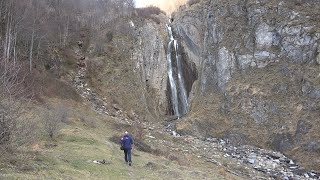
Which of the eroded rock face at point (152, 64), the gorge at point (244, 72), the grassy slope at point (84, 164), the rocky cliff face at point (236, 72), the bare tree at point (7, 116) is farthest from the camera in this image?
the eroded rock face at point (152, 64)

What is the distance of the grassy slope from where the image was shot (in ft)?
52.0

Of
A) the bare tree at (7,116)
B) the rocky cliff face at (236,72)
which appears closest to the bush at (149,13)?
the rocky cliff face at (236,72)

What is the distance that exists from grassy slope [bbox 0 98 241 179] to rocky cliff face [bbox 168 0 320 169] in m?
11.9

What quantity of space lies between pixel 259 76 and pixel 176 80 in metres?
12.8

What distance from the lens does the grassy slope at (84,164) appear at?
52.0 ft

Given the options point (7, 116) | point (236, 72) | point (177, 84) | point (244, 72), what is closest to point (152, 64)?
point (177, 84)

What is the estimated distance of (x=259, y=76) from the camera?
4525 centimetres

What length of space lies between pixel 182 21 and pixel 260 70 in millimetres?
17970

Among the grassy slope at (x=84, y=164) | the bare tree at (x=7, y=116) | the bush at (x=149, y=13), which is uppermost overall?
the bush at (x=149, y=13)

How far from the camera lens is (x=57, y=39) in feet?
179

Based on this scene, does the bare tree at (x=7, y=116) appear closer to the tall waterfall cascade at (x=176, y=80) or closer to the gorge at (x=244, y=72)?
the gorge at (x=244, y=72)

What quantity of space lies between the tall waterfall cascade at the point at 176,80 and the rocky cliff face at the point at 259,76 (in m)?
1.70

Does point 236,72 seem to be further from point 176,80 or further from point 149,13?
point 149,13

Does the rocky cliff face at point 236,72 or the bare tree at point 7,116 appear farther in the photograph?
the rocky cliff face at point 236,72
